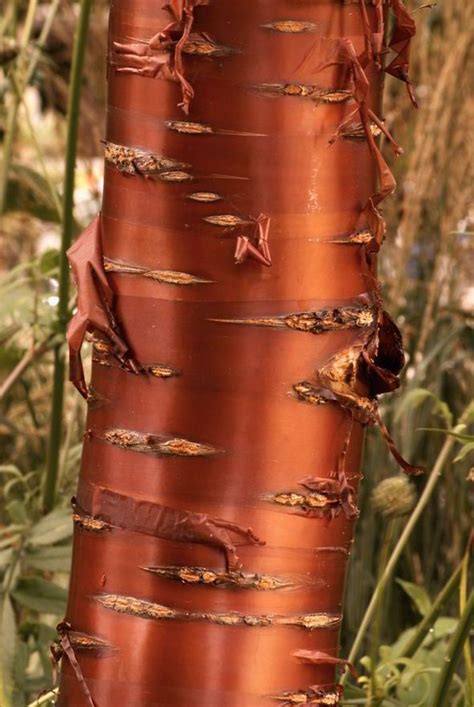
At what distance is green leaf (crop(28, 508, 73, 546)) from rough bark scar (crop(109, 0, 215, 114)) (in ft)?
1.75

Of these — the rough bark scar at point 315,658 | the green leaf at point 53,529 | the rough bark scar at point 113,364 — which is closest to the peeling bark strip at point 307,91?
the rough bark scar at point 113,364

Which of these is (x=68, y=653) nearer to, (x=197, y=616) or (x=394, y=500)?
(x=197, y=616)

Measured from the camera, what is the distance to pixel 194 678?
50 cm

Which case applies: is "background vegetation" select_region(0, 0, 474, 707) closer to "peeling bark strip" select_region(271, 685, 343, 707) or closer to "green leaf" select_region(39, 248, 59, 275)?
"green leaf" select_region(39, 248, 59, 275)

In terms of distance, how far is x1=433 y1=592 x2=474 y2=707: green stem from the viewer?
619 millimetres

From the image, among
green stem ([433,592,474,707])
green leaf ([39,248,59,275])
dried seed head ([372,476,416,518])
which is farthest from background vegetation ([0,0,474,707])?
green stem ([433,592,474,707])

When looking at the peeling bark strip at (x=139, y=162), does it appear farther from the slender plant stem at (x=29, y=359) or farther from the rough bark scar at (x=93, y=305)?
the slender plant stem at (x=29, y=359)

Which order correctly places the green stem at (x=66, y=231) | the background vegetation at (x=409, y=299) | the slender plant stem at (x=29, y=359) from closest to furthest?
the green stem at (x=66, y=231)
the slender plant stem at (x=29, y=359)
the background vegetation at (x=409, y=299)

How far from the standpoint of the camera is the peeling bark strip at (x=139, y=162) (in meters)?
0.48

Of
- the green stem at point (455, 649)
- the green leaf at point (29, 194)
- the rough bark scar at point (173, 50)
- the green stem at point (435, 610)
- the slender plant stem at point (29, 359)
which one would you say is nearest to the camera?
the rough bark scar at point (173, 50)

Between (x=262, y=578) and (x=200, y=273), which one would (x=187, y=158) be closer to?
(x=200, y=273)

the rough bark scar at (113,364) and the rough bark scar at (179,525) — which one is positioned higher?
the rough bark scar at (113,364)

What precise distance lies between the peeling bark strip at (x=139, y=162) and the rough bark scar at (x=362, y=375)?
10 cm

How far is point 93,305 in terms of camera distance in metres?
0.50
